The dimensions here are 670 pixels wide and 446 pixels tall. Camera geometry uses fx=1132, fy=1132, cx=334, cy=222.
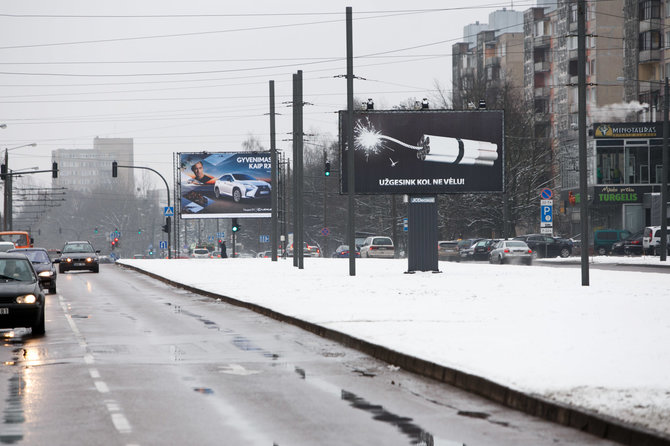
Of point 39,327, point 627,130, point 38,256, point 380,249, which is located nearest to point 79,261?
point 38,256

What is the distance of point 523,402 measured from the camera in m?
9.99

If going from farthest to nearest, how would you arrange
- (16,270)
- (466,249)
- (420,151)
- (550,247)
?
(466,249)
(550,247)
(420,151)
(16,270)

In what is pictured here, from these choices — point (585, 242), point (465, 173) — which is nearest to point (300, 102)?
point (465, 173)

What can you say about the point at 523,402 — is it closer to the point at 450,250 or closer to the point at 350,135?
the point at 350,135

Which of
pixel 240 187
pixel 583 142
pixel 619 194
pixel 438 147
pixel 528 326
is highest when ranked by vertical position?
pixel 240 187

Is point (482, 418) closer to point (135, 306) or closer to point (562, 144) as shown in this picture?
point (135, 306)

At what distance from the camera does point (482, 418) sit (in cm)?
965

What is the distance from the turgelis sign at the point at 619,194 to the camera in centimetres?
8288

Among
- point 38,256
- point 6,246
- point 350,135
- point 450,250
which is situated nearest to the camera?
point 38,256

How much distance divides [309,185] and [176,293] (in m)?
92.6

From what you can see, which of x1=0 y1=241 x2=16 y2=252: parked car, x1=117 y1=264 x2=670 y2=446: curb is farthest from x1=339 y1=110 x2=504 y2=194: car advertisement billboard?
x1=117 y1=264 x2=670 y2=446: curb

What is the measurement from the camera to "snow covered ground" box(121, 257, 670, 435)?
10.4 meters

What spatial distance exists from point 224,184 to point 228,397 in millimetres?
74504

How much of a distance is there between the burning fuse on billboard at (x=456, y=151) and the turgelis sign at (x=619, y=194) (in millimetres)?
42922
